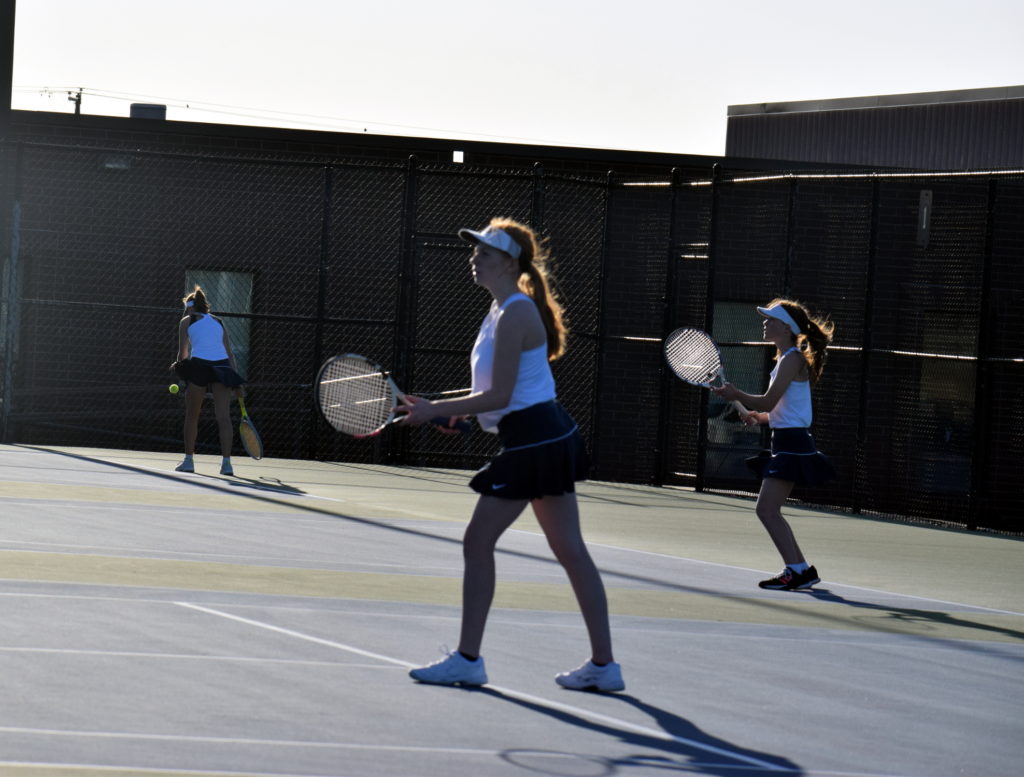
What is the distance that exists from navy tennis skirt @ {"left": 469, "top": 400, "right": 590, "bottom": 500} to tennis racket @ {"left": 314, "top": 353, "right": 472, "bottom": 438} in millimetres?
621

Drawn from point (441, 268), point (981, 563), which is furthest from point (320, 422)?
point (981, 563)

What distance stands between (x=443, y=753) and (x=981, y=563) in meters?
8.63

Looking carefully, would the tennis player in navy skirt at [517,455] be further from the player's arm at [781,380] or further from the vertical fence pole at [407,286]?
the vertical fence pole at [407,286]

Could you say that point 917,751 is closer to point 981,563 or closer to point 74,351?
point 981,563

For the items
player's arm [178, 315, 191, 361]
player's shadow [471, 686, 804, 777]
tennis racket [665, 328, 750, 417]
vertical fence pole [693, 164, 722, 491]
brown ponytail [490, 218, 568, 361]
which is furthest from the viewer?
vertical fence pole [693, 164, 722, 491]

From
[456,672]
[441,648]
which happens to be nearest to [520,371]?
[456,672]

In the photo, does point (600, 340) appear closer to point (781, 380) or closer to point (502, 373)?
point (781, 380)

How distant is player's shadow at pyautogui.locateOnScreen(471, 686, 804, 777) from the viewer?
5.34 m

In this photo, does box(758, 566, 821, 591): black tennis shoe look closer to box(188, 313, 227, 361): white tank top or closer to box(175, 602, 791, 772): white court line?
box(175, 602, 791, 772): white court line

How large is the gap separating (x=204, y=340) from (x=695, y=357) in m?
6.33

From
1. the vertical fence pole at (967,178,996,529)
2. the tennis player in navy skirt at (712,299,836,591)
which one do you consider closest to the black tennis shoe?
the tennis player in navy skirt at (712,299,836,591)

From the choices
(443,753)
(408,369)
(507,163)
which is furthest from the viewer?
(507,163)

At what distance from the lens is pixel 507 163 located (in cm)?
2266

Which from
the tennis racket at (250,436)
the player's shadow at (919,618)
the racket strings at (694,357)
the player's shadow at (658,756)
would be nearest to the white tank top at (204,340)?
the tennis racket at (250,436)
